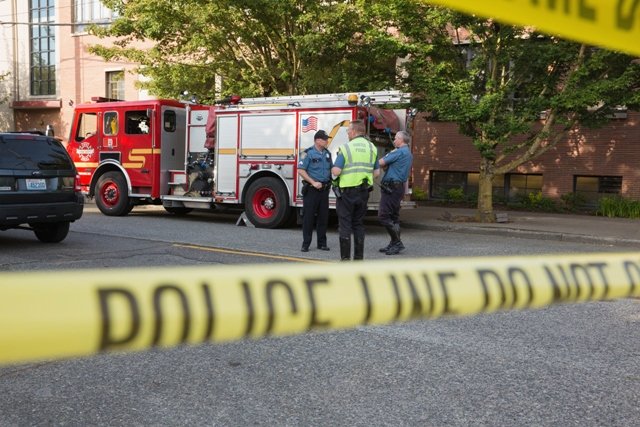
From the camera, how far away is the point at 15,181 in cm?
835

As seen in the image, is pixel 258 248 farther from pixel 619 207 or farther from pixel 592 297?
pixel 619 207

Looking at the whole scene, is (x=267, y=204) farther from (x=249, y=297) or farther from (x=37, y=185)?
(x=249, y=297)

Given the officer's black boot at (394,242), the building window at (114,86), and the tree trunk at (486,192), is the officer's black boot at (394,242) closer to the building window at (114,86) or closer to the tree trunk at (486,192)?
the tree trunk at (486,192)

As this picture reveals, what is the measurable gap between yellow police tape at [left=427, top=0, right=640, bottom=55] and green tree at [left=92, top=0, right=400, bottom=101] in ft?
35.9

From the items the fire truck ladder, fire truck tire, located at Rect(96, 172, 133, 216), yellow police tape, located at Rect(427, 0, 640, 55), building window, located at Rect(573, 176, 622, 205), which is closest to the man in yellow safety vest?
the fire truck ladder

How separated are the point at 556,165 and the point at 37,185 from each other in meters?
15.2

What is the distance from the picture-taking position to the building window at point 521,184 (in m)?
19.2

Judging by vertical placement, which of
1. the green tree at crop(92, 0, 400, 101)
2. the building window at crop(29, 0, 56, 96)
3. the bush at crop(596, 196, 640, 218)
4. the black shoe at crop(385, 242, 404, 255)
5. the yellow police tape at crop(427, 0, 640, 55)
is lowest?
the black shoe at crop(385, 242, 404, 255)

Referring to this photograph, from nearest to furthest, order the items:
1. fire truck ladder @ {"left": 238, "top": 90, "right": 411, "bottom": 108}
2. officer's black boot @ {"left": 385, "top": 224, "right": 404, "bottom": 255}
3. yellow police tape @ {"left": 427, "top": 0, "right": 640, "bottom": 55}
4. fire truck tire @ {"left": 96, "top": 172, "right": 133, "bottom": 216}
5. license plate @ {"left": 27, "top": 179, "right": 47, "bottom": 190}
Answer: yellow police tape @ {"left": 427, "top": 0, "right": 640, "bottom": 55}, license plate @ {"left": 27, "top": 179, "right": 47, "bottom": 190}, officer's black boot @ {"left": 385, "top": 224, "right": 404, "bottom": 255}, fire truck ladder @ {"left": 238, "top": 90, "right": 411, "bottom": 108}, fire truck tire @ {"left": 96, "top": 172, "right": 133, "bottom": 216}

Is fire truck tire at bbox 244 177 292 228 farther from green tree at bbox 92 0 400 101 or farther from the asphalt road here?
the asphalt road

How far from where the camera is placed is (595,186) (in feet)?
60.2

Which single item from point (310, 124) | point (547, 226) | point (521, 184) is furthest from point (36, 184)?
point (521, 184)

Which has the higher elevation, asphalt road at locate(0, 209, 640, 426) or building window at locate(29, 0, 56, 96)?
building window at locate(29, 0, 56, 96)

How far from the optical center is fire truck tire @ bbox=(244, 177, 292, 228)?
478 inches
